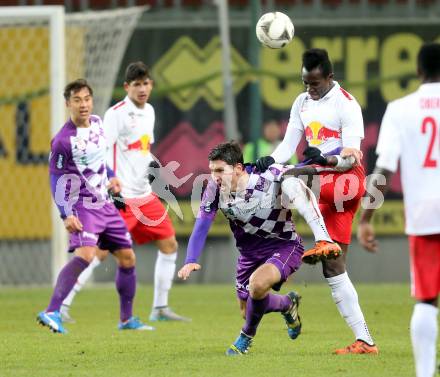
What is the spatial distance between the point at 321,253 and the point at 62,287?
3195 millimetres

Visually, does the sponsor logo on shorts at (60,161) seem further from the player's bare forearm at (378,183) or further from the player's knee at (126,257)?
the player's bare forearm at (378,183)

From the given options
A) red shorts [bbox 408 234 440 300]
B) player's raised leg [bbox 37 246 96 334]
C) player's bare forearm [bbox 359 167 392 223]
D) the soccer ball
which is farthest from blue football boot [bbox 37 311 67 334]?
red shorts [bbox 408 234 440 300]

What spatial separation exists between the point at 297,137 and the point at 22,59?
338 inches

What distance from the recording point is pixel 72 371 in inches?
307

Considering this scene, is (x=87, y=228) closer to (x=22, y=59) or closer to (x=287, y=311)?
(x=287, y=311)

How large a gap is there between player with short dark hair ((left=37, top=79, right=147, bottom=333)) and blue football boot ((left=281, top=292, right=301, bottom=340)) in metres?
2.03

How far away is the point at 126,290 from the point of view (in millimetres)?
10852

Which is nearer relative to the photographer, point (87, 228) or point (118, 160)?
point (87, 228)

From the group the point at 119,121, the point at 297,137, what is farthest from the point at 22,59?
the point at 297,137

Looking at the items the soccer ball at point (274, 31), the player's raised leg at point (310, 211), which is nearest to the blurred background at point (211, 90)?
the soccer ball at point (274, 31)

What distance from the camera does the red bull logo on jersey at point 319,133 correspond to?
8.87 meters

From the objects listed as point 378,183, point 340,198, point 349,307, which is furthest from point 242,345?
point 378,183

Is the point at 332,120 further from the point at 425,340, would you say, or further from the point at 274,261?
the point at 425,340

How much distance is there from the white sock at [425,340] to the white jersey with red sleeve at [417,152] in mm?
434
